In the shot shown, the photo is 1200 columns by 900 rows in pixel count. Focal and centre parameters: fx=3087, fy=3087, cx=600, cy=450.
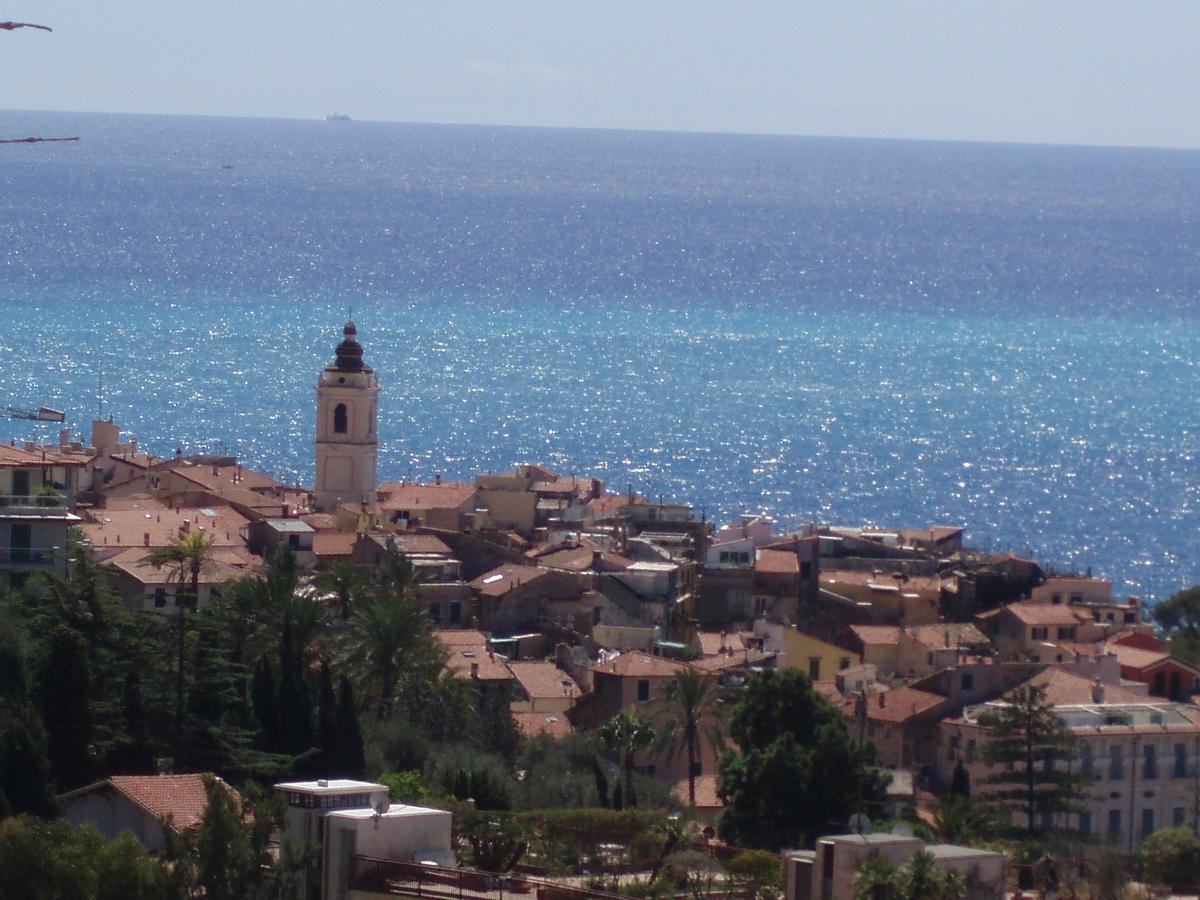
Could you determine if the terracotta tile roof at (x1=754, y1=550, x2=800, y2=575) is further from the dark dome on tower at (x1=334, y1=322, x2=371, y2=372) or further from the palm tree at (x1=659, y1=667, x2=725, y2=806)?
the palm tree at (x1=659, y1=667, x2=725, y2=806)

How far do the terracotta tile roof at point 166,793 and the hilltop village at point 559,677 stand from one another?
51 millimetres

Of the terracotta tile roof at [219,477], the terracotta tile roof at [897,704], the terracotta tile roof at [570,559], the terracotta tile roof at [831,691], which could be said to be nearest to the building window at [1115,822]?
the terracotta tile roof at [897,704]

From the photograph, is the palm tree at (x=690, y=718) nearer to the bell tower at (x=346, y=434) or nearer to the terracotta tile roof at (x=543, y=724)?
the terracotta tile roof at (x=543, y=724)

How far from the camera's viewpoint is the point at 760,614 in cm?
4941

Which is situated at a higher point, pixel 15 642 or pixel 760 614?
pixel 15 642

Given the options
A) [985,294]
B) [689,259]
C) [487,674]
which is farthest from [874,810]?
[689,259]

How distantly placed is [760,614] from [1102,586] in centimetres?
589

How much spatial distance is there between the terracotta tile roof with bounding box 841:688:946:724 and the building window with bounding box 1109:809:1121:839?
3.25 meters

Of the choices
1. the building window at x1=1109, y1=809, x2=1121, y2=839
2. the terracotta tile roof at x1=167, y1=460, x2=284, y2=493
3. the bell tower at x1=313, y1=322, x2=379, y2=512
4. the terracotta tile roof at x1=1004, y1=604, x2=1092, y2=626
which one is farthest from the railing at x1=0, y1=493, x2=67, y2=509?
the bell tower at x1=313, y1=322, x2=379, y2=512

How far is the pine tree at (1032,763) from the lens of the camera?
35.9 metres

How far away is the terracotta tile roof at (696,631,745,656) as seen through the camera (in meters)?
44.7

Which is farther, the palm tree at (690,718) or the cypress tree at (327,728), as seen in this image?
the palm tree at (690,718)

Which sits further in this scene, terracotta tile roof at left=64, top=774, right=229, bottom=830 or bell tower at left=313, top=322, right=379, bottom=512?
bell tower at left=313, top=322, right=379, bottom=512

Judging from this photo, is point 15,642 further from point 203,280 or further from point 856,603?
point 203,280
